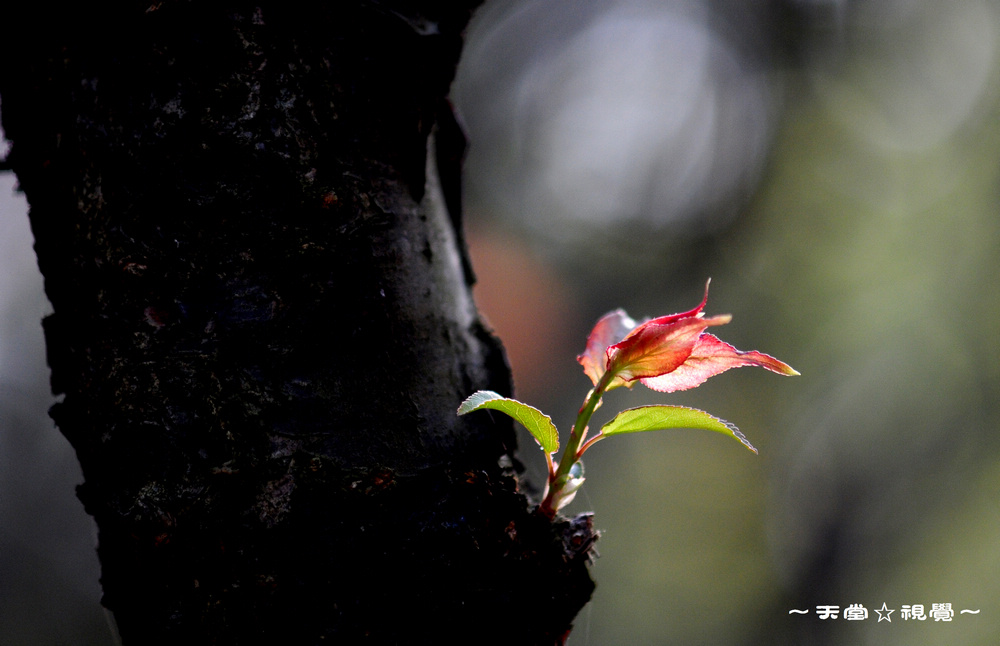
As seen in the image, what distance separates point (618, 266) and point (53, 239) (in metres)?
5.75

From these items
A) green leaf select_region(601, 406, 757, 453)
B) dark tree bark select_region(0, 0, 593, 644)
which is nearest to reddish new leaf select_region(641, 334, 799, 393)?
green leaf select_region(601, 406, 757, 453)

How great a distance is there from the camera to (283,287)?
1.66 ft

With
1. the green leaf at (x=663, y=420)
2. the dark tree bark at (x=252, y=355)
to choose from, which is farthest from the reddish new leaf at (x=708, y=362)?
the dark tree bark at (x=252, y=355)

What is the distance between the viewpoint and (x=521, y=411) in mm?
496

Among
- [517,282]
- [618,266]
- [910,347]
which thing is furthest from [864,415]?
[517,282]

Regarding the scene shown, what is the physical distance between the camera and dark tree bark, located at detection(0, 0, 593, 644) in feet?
1.56

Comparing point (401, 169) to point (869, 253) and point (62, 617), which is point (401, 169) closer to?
point (869, 253)

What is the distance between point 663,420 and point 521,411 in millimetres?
138

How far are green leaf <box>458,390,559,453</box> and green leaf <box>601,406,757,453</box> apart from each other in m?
0.06

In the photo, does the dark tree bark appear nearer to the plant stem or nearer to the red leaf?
the plant stem

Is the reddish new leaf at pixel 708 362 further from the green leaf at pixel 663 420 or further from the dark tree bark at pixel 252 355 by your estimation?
the dark tree bark at pixel 252 355

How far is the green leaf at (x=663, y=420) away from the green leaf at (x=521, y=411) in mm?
55

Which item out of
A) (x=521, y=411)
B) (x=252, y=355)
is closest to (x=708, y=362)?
(x=521, y=411)

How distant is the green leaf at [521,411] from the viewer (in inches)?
18.7
